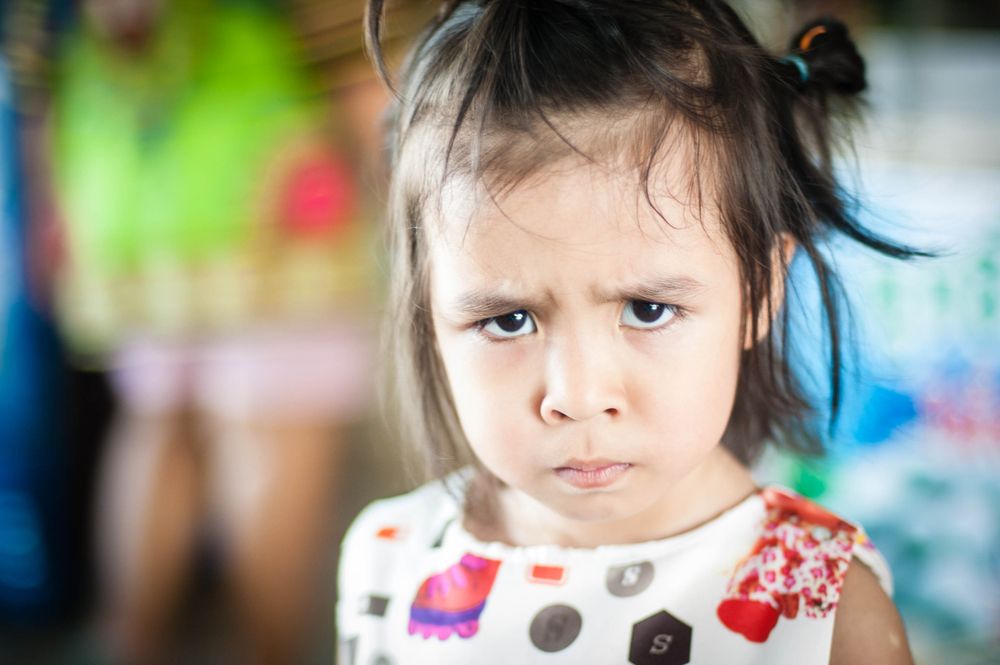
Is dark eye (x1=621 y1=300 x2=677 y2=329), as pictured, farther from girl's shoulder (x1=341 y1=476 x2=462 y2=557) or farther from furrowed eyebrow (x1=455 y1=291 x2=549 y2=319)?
girl's shoulder (x1=341 y1=476 x2=462 y2=557)

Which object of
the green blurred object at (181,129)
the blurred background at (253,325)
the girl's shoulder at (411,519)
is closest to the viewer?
the girl's shoulder at (411,519)

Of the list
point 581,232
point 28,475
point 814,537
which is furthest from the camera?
point 28,475

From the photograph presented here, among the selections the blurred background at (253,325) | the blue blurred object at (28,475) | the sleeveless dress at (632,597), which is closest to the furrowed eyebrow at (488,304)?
the sleeveless dress at (632,597)

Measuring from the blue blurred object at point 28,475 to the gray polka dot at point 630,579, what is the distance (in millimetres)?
1622

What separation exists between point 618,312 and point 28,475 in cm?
176

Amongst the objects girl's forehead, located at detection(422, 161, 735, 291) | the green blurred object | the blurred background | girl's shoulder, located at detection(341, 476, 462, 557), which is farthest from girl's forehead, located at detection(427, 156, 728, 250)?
the green blurred object

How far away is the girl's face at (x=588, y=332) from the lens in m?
0.60

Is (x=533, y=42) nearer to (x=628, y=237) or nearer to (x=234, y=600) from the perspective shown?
(x=628, y=237)

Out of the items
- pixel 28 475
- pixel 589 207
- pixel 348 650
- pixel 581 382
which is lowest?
pixel 28 475

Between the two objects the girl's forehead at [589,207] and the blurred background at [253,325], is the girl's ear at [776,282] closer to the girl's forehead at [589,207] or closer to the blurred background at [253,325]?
the girl's forehead at [589,207]

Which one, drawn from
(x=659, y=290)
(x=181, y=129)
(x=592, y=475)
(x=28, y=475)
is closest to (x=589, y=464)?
(x=592, y=475)

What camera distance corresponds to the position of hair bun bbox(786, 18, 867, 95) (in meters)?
0.74

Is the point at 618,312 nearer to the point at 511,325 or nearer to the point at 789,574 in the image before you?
the point at 511,325

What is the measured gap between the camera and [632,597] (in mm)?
712
